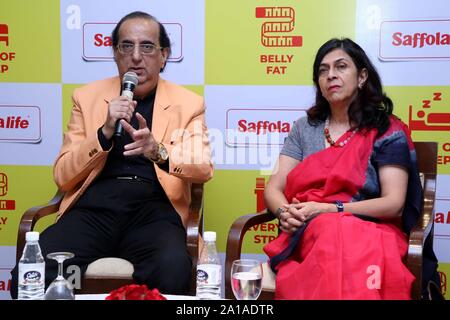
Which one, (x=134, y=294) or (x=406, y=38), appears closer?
(x=134, y=294)

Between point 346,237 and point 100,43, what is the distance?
5.59ft

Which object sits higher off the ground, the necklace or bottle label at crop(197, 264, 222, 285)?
the necklace

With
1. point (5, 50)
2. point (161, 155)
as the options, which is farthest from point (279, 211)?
point (5, 50)

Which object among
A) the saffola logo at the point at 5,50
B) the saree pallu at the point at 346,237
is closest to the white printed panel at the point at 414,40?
the saree pallu at the point at 346,237

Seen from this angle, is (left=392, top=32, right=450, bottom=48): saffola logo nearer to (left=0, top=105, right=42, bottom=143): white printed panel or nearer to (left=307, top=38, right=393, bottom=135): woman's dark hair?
(left=307, top=38, right=393, bottom=135): woman's dark hair

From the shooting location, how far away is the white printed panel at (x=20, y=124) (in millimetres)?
2834

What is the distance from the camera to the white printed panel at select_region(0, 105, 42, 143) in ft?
9.30

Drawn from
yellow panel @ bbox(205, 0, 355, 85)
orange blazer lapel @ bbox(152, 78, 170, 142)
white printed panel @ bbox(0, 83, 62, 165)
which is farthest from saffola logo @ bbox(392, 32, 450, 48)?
white printed panel @ bbox(0, 83, 62, 165)

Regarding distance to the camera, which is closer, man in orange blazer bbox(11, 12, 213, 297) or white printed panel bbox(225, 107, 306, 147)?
man in orange blazer bbox(11, 12, 213, 297)

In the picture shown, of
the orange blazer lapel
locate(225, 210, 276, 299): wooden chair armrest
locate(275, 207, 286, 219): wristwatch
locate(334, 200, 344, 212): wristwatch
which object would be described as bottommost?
locate(225, 210, 276, 299): wooden chair armrest

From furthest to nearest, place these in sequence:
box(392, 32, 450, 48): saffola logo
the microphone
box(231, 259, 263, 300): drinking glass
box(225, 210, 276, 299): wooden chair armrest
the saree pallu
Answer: box(392, 32, 450, 48): saffola logo < the microphone < box(225, 210, 276, 299): wooden chair armrest < the saree pallu < box(231, 259, 263, 300): drinking glass

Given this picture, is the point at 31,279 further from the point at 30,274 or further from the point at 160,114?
the point at 160,114

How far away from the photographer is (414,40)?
2604 mm
